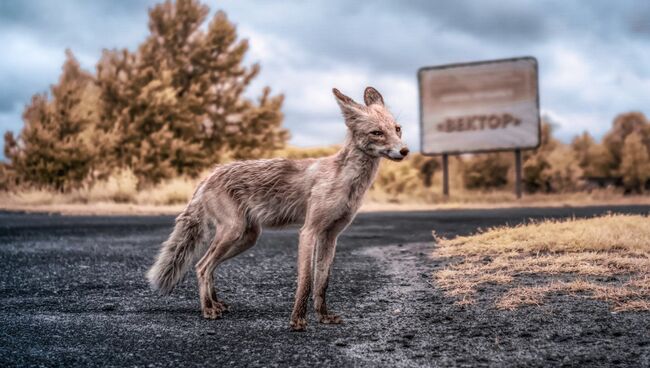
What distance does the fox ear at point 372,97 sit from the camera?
4656 millimetres

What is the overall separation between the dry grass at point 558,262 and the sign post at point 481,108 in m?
14.7

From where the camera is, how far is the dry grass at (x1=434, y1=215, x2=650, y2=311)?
16.4 ft

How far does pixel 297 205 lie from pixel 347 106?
952 millimetres

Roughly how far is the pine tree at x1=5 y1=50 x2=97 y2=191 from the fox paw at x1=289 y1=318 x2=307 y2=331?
70.0ft

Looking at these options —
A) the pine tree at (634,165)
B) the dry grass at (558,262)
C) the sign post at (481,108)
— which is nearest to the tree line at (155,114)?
the sign post at (481,108)

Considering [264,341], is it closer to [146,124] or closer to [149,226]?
[149,226]

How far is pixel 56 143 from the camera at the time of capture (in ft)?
76.2

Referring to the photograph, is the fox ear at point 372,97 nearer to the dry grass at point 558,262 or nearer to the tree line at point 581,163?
the dry grass at point 558,262

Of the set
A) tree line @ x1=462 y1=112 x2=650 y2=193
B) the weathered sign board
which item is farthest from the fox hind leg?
tree line @ x1=462 y1=112 x2=650 y2=193

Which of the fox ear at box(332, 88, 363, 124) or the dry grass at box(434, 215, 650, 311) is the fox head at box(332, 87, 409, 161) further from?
the dry grass at box(434, 215, 650, 311)

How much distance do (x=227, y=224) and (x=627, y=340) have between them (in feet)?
10.1

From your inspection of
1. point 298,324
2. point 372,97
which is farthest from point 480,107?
point 298,324

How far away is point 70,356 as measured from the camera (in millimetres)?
3674

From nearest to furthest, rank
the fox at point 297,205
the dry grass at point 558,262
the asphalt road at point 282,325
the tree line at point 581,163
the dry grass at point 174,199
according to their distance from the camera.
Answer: the asphalt road at point 282,325, the fox at point 297,205, the dry grass at point 558,262, the dry grass at point 174,199, the tree line at point 581,163
